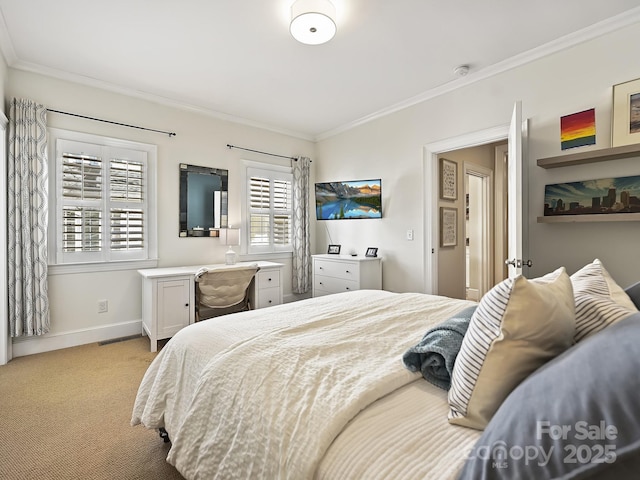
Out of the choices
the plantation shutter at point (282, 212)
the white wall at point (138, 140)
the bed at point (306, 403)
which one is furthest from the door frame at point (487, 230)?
the bed at point (306, 403)

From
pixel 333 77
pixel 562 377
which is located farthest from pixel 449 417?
pixel 333 77

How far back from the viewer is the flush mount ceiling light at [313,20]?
2.09 meters

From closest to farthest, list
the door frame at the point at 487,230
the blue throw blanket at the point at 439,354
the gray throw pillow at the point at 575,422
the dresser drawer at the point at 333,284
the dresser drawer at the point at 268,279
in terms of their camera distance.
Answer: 1. the gray throw pillow at the point at 575,422
2. the blue throw blanket at the point at 439,354
3. the dresser drawer at the point at 268,279
4. the dresser drawer at the point at 333,284
5. the door frame at the point at 487,230

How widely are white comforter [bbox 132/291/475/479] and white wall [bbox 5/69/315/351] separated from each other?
2246mm

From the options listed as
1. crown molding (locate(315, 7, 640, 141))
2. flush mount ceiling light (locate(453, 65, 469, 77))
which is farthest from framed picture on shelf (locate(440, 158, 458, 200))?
flush mount ceiling light (locate(453, 65, 469, 77))

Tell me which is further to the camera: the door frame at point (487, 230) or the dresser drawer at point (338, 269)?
the door frame at point (487, 230)

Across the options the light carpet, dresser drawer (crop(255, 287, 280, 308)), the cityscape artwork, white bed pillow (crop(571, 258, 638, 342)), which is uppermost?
the cityscape artwork

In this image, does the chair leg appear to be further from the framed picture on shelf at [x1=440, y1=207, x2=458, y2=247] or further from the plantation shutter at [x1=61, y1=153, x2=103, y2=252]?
the framed picture on shelf at [x1=440, y1=207, x2=458, y2=247]

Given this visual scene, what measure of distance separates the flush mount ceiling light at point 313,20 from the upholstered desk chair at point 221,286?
2.17 metres

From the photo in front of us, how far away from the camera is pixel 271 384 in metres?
1.03

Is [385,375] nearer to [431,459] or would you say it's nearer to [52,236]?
[431,459]

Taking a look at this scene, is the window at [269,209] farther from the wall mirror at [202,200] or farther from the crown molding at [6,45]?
the crown molding at [6,45]

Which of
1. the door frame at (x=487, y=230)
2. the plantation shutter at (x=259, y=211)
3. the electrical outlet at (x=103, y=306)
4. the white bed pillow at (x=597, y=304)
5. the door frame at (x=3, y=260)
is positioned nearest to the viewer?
the white bed pillow at (x=597, y=304)

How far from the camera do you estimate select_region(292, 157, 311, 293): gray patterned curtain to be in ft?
15.6
